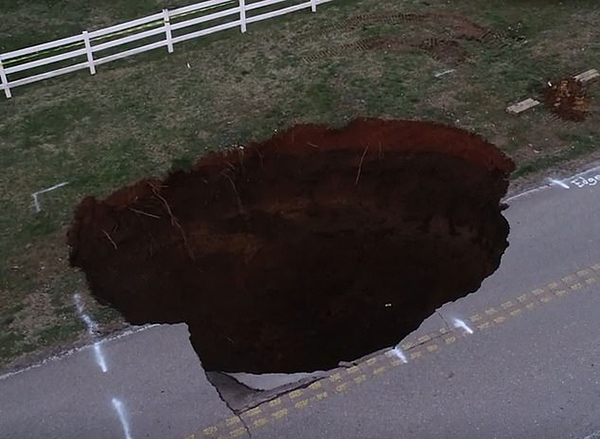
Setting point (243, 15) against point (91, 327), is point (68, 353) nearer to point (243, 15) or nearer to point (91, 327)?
point (91, 327)

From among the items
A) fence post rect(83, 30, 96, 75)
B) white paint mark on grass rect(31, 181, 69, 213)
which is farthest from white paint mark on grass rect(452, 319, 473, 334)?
fence post rect(83, 30, 96, 75)

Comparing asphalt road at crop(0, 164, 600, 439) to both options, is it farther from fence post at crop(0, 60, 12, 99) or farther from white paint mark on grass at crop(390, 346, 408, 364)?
fence post at crop(0, 60, 12, 99)

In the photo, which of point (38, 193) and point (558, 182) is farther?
point (38, 193)

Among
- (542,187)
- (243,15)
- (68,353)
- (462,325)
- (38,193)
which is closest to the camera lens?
(68,353)

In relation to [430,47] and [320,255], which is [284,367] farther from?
[430,47]

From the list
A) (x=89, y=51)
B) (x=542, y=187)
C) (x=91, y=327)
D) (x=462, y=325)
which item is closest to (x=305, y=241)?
(x=462, y=325)

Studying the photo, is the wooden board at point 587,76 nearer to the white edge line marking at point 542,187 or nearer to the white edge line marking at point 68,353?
the white edge line marking at point 542,187
